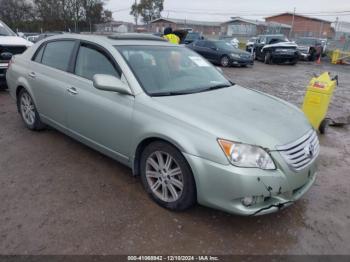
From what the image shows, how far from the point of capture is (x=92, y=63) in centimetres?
378

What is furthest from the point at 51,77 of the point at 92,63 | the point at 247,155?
the point at 247,155

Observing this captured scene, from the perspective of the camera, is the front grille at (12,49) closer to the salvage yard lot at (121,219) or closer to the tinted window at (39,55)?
the tinted window at (39,55)

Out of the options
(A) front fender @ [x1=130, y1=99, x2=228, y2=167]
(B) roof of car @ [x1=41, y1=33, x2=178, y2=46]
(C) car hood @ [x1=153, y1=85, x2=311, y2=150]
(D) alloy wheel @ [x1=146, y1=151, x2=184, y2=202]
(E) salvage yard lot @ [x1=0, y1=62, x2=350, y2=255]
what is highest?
(B) roof of car @ [x1=41, y1=33, x2=178, y2=46]

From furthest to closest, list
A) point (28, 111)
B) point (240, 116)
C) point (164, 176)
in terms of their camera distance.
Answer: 1. point (28, 111)
2. point (164, 176)
3. point (240, 116)

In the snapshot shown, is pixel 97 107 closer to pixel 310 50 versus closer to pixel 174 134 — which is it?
pixel 174 134

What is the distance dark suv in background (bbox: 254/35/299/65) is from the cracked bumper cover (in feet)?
61.0

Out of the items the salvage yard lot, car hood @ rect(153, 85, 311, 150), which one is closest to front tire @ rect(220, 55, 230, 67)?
the salvage yard lot

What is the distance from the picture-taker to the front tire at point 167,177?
9.44ft

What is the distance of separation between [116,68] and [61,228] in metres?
1.71

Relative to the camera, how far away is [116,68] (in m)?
3.46

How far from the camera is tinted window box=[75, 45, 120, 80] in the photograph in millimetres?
3568

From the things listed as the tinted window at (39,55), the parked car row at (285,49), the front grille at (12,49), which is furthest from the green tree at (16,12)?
the tinted window at (39,55)

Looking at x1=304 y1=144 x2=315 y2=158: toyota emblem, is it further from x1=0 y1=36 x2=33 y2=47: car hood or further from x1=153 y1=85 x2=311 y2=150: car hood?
x1=0 y1=36 x2=33 y2=47: car hood

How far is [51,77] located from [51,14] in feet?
188
